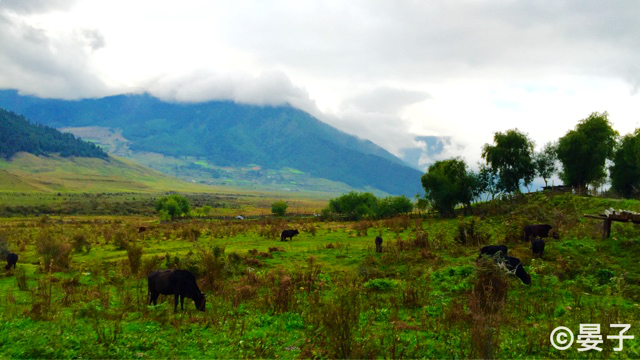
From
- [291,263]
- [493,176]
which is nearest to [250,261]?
[291,263]

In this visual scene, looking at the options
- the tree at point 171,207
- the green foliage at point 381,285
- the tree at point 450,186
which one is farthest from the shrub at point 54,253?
the tree at point 171,207

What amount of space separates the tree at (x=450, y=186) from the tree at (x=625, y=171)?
19.4 m

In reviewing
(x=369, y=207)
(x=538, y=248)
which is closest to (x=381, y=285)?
(x=538, y=248)

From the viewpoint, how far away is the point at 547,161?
68.6 meters

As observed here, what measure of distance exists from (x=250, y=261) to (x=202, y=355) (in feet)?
49.9

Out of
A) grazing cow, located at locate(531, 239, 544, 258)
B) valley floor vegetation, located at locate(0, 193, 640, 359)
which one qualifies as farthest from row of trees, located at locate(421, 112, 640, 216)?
grazing cow, located at locate(531, 239, 544, 258)

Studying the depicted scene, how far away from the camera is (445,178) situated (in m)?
67.9

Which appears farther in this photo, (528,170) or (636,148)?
(528,170)

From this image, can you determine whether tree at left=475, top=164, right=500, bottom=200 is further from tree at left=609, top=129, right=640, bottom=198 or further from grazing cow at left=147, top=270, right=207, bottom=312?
grazing cow at left=147, top=270, right=207, bottom=312

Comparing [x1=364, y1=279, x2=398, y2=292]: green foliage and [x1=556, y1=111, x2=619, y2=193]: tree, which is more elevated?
[x1=556, y1=111, x2=619, y2=193]: tree

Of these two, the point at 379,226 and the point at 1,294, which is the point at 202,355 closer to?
the point at 1,294

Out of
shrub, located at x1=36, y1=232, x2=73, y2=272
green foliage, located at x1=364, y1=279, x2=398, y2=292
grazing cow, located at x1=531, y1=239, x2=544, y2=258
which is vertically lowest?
shrub, located at x1=36, y1=232, x2=73, y2=272

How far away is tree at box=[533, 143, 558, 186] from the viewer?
223ft

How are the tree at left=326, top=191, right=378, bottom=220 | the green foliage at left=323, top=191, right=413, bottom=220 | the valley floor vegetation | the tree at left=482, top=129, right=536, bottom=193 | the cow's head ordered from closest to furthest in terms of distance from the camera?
the valley floor vegetation, the cow's head, the tree at left=482, top=129, right=536, bottom=193, the green foliage at left=323, top=191, right=413, bottom=220, the tree at left=326, top=191, right=378, bottom=220
